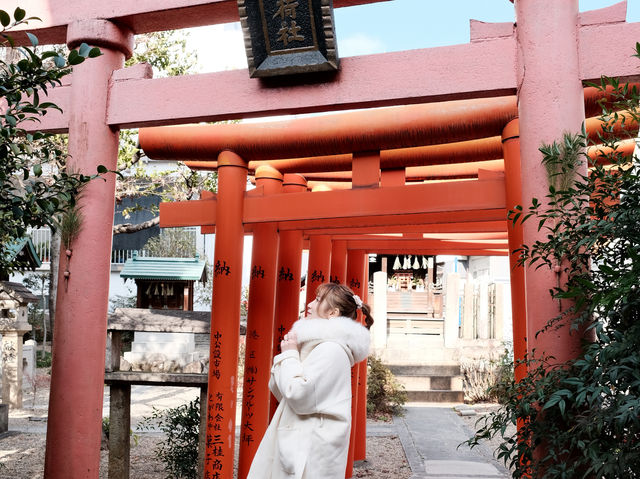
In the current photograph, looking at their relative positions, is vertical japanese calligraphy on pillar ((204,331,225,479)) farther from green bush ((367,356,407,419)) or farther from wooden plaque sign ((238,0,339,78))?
green bush ((367,356,407,419))

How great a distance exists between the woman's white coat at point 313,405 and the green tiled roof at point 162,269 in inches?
311

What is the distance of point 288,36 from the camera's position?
3.87 meters

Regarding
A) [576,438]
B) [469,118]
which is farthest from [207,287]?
[576,438]

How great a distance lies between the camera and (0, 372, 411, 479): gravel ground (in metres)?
6.57

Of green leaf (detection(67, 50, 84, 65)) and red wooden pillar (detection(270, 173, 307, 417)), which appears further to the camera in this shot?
red wooden pillar (detection(270, 173, 307, 417))

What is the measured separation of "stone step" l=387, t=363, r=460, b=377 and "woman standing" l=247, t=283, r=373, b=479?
31.1 ft

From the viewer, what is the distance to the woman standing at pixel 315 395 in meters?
2.74

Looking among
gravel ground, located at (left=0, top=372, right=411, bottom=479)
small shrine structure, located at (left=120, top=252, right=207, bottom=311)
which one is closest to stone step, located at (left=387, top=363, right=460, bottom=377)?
gravel ground, located at (left=0, top=372, right=411, bottom=479)

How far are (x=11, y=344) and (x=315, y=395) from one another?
30.9 feet

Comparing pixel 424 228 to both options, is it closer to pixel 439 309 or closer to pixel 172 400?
pixel 172 400

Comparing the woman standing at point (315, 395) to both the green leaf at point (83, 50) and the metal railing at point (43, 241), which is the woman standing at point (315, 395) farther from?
the metal railing at point (43, 241)

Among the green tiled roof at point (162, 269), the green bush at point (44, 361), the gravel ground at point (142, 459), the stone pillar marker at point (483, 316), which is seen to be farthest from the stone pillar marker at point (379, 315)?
the green bush at point (44, 361)

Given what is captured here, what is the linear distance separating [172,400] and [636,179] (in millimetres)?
11133

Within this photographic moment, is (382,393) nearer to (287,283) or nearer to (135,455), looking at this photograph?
(135,455)
